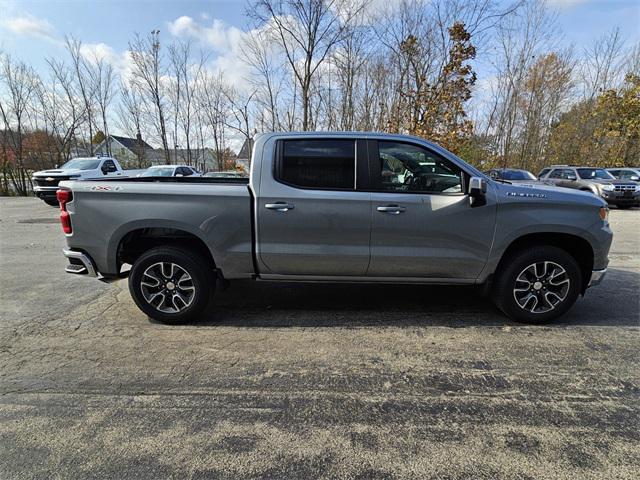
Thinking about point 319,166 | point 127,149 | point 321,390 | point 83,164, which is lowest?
point 321,390

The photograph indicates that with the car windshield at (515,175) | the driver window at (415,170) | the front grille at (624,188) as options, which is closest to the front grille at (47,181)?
the driver window at (415,170)

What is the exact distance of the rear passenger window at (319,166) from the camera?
364cm

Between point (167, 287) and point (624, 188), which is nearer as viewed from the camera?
point (167, 287)

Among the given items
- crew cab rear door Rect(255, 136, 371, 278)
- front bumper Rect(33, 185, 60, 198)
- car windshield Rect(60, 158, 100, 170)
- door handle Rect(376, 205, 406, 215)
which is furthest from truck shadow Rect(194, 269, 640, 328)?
car windshield Rect(60, 158, 100, 170)

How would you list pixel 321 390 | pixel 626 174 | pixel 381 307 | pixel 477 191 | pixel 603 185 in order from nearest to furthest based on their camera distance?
pixel 321 390, pixel 477 191, pixel 381 307, pixel 603 185, pixel 626 174

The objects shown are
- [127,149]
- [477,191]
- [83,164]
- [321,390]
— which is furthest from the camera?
[127,149]

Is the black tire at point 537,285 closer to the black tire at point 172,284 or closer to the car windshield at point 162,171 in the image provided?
the black tire at point 172,284

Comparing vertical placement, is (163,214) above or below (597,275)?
above

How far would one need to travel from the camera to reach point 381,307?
13.9 feet

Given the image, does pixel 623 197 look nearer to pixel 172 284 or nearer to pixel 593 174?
pixel 593 174

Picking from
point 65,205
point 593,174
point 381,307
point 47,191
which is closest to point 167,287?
point 65,205

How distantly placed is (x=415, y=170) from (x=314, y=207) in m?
1.15

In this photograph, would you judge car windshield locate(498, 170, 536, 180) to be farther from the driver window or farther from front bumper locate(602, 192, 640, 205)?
the driver window

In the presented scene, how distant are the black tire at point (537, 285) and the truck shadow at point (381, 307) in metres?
0.20
